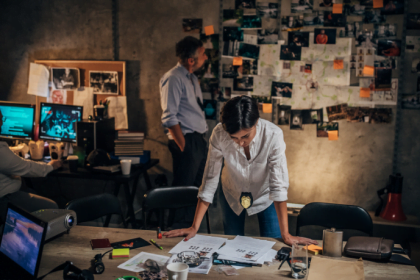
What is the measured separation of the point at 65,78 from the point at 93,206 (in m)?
1.97

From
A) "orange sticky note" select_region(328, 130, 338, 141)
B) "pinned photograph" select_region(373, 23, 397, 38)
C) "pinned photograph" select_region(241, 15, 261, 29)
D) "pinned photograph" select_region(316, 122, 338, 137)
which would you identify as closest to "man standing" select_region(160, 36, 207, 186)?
"pinned photograph" select_region(241, 15, 261, 29)

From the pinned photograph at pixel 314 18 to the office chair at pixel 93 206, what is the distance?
2.29 m

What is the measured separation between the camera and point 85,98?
3682 millimetres

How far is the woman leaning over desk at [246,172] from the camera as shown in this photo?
70.1 inches

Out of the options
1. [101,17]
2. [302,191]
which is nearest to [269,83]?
[302,191]

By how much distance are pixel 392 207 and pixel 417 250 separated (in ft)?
1.29

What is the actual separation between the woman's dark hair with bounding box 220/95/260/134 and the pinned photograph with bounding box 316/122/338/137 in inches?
67.4

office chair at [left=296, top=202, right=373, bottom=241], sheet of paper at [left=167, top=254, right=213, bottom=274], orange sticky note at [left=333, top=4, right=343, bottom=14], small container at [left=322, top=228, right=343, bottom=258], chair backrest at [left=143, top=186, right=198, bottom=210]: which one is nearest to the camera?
sheet of paper at [left=167, top=254, right=213, bottom=274]

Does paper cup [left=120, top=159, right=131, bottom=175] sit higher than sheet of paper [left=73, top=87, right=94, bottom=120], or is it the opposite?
sheet of paper [left=73, top=87, right=94, bottom=120]

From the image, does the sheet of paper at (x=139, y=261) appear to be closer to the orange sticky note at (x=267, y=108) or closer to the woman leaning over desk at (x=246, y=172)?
the woman leaning over desk at (x=246, y=172)

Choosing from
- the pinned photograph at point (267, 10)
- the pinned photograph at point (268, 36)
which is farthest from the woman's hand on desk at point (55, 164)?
the pinned photograph at point (267, 10)

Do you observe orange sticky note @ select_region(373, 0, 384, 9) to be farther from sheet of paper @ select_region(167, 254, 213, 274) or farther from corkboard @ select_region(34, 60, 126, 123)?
sheet of paper @ select_region(167, 254, 213, 274)

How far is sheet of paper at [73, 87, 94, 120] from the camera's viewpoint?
12.0 feet

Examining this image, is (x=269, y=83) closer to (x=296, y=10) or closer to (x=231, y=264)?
(x=296, y=10)
